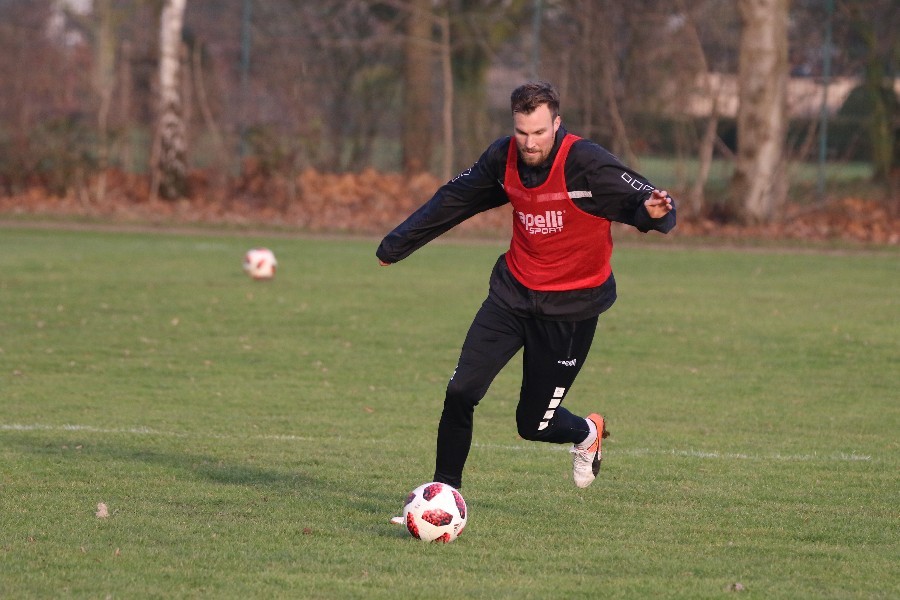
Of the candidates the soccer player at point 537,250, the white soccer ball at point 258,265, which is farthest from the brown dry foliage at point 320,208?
the soccer player at point 537,250

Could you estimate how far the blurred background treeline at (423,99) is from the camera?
86.5 feet

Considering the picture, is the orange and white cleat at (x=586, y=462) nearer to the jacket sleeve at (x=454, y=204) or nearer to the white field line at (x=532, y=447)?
the white field line at (x=532, y=447)

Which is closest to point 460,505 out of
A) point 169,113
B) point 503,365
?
point 503,365

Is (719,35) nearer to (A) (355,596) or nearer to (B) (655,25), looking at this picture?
(B) (655,25)

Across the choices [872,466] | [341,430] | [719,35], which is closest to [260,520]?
[341,430]

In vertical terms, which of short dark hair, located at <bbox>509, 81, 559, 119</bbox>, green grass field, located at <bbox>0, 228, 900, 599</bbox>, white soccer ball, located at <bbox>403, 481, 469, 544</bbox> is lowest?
green grass field, located at <bbox>0, 228, 900, 599</bbox>

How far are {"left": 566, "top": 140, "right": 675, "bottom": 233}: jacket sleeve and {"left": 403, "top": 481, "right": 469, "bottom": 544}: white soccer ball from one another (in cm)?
141

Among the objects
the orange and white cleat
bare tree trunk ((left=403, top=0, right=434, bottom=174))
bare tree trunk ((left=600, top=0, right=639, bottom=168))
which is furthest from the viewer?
bare tree trunk ((left=403, top=0, right=434, bottom=174))

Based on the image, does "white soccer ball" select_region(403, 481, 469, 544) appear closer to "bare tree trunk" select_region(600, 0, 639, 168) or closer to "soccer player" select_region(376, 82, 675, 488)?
"soccer player" select_region(376, 82, 675, 488)

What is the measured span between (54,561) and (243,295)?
10.7 m

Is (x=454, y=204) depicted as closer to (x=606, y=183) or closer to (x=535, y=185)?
(x=535, y=185)

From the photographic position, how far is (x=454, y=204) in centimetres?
659

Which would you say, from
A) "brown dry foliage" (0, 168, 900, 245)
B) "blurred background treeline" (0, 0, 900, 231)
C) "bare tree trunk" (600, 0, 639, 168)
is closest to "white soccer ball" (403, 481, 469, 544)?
"brown dry foliage" (0, 168, 900, 245)

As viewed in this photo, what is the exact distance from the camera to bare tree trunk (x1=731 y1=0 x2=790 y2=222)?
24438 mm
